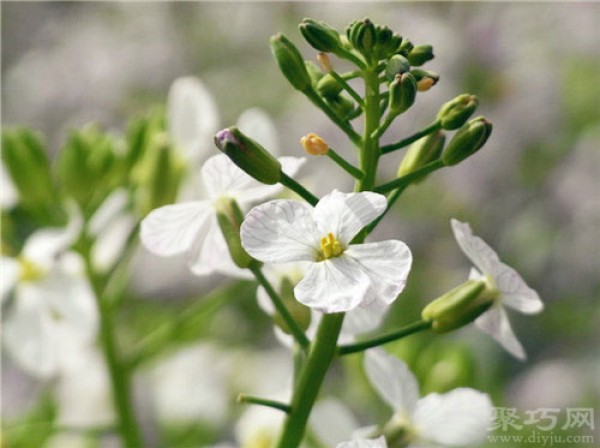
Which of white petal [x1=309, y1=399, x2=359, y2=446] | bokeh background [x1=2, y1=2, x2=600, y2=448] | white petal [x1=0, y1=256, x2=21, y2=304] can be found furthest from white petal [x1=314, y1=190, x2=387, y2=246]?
white petal [x1=0, y1=256, x2=21, y2=304]

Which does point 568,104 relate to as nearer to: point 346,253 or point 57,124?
point 57,124

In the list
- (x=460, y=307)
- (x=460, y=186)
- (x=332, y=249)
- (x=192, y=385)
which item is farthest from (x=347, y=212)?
(x=460, y=186)

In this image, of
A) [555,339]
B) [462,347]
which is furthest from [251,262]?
[555,339]

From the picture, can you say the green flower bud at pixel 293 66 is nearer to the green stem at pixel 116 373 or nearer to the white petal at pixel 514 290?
the white petal at pixel 514 290

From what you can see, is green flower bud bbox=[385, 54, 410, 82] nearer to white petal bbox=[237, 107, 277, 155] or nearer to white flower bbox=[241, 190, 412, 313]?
white flower bbox=[241, 190, 412, 313]

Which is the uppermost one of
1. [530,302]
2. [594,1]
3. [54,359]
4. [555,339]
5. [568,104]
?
[594,1]

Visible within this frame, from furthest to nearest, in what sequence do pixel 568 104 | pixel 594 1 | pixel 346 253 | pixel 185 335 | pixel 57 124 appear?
pixel 57 124 < pixel 594 1 < pixel 568 104 < pixel 185 335 < pixel 346 253
